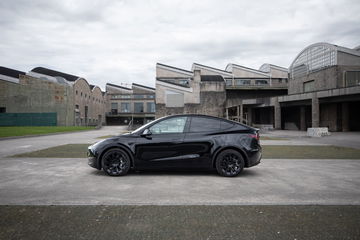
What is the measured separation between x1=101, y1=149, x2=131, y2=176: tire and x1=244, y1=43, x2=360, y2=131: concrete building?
2697 cm

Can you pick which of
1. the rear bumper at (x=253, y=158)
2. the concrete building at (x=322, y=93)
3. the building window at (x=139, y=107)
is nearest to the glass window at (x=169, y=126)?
the rear bumper at (x=253, y=158)

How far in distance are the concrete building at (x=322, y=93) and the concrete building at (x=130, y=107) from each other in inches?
1758

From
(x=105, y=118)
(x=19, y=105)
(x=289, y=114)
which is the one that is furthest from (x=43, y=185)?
(x=105, y=118)

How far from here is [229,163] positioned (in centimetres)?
560

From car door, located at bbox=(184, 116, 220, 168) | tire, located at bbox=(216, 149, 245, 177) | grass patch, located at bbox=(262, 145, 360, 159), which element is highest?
car door, located at bbox=(184, 116, 220, 168)

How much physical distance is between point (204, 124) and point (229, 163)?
3.73 ft

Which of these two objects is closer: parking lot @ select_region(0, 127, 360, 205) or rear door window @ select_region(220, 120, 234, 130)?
parking lot @ select_region(0, 127, 360, 205)

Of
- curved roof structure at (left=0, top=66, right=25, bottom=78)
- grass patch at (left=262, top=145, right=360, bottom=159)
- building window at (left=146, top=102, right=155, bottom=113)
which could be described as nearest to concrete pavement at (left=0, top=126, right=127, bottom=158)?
grass patch at (left=262, top=145, right=360, bottom=159)

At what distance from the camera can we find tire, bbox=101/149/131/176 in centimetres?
563

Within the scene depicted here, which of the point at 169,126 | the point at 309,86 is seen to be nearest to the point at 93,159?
the point at 169,126

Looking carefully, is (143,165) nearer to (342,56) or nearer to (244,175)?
(244,175)

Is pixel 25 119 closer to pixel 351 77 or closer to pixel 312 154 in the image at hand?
pixel 312 154

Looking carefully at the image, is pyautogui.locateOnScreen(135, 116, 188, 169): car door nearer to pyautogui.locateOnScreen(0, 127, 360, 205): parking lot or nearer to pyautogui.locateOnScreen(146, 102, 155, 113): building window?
pyautogui.locateOnScreen(0, 127, 360, 205): parking lot

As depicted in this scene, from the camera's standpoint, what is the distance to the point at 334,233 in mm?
2742
